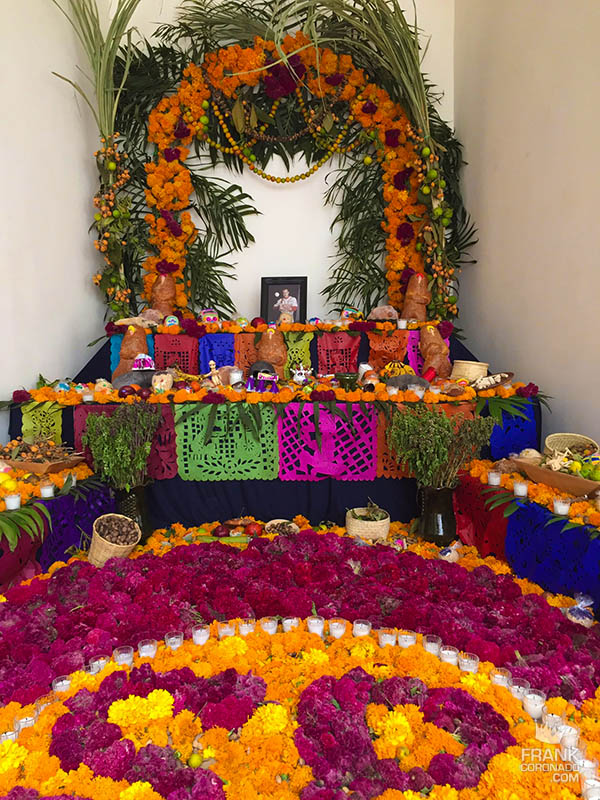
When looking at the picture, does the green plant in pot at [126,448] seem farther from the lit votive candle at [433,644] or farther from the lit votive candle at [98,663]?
the lit votive candle at [433,644]

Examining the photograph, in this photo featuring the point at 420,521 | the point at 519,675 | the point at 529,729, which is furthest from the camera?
the point at 420,521

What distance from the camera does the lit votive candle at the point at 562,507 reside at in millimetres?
2254

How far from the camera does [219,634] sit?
5.96 ft

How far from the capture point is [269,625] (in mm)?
1835

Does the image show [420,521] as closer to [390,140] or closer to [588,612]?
[588,612]

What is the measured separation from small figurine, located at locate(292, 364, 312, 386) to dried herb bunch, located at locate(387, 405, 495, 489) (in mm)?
784

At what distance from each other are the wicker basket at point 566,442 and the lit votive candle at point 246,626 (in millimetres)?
1675

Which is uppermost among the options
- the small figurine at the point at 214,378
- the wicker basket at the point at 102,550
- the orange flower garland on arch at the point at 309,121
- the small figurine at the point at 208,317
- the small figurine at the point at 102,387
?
the orange flower garland on arch at the point at 309,121

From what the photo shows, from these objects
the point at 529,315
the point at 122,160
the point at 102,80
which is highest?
the point at 102,80

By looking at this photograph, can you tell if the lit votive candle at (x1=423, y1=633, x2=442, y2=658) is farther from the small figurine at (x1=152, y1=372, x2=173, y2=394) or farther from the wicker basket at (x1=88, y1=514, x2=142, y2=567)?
the small figurine at (x1=152, y1=372, x2=173, y2=394)

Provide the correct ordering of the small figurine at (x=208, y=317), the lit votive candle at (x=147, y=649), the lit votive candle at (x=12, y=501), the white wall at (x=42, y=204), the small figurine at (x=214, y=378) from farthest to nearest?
the small figurine at (x=208, y=317), the small figurine at (x=214, y=378), the white wall at (x=42, y=204), the lit votive candle at (x=12, y=501), the lit votive candle at (x=147, y=649)

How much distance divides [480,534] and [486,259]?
2324mm

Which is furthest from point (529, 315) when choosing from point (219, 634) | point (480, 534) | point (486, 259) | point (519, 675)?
point (219, 634)

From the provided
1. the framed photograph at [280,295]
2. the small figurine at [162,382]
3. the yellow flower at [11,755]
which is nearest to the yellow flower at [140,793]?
the yellow flower at [11,755]
